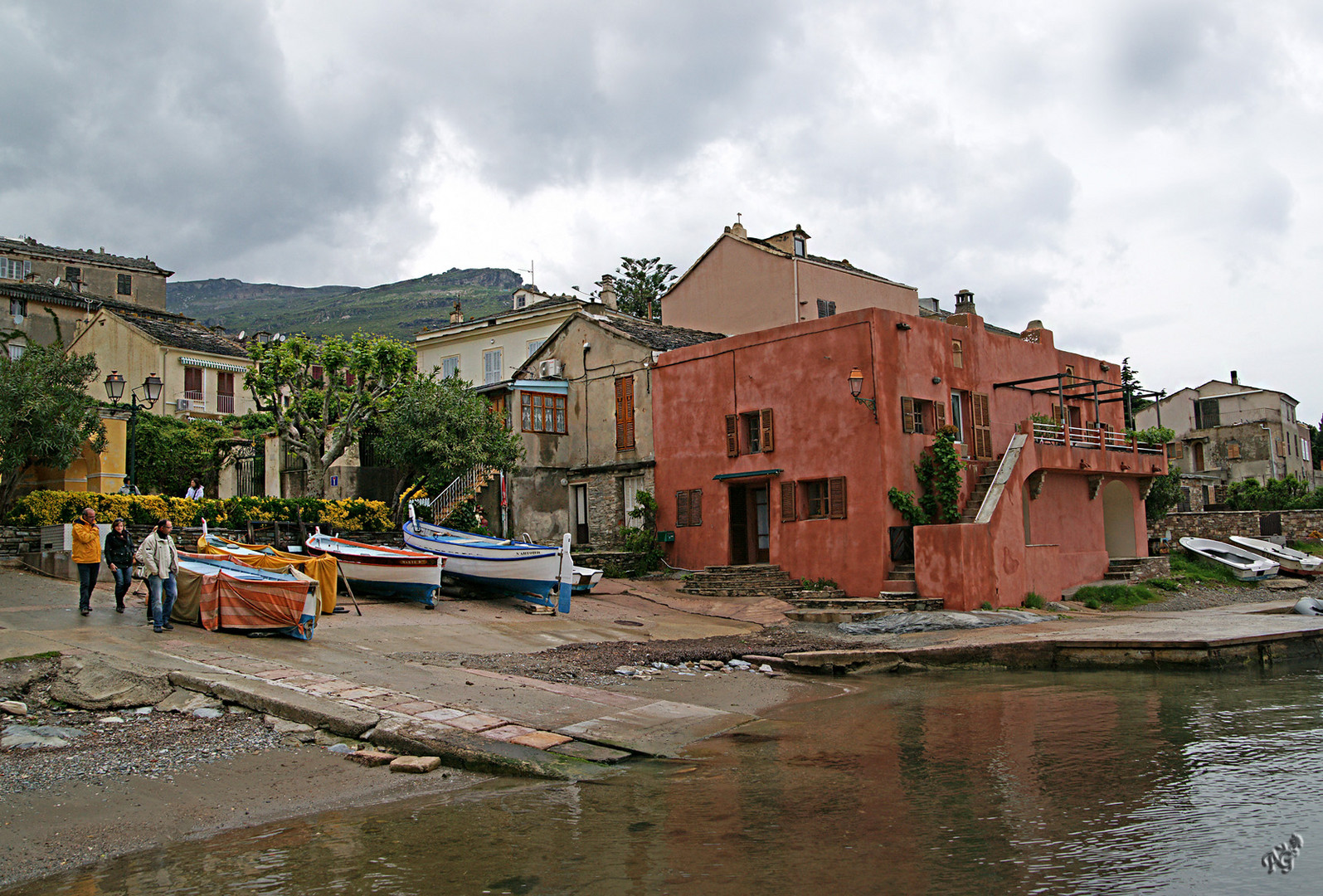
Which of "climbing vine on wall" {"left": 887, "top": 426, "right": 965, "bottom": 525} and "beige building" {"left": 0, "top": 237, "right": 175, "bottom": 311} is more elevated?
"beige building" {"left": 0, "top": 237, "right": 175, "bottom": 311}

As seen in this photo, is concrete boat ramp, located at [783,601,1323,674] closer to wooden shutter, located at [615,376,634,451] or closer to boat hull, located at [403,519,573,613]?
boat hull, located at [403,519,573,613]

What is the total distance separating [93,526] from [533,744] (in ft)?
32.4

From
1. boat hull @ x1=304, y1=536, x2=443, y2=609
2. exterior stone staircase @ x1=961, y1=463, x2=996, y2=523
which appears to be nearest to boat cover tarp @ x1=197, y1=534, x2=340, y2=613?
boat hull @ x1=304, y1=536, x2=443, y2=609

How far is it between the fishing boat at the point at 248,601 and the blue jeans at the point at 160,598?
1.18ft

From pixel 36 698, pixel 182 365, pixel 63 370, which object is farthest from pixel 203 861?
pixel 182 365

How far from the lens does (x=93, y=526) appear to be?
15.2 meters

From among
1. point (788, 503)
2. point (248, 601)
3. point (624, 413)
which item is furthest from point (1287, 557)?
point (248, 601)

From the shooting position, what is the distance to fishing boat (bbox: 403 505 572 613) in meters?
20.2

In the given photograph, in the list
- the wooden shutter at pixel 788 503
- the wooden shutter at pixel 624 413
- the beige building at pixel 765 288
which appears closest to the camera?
the wooden shutter at pixel 788 503

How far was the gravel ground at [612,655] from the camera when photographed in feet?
44.1

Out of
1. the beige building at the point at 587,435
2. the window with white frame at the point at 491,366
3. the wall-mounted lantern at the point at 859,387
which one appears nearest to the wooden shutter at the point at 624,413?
the beige building at the point at 587,435

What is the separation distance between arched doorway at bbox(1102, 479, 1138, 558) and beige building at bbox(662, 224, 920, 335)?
36.6 ft

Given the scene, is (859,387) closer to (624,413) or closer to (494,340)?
(624,413)

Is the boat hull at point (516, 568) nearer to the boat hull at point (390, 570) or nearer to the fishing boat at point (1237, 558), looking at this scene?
the boat hull at point (390, 570)
